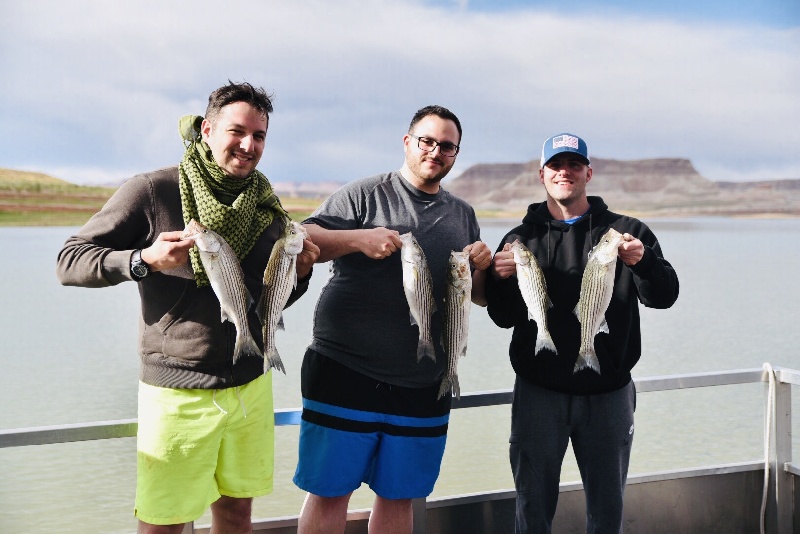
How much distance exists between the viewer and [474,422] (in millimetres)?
15586

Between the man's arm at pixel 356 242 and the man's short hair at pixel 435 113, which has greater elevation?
the man's short hair at pixel 435 113

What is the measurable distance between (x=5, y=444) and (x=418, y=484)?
164cm

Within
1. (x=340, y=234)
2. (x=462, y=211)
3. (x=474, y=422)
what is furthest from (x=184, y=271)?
(x=474, y=422)

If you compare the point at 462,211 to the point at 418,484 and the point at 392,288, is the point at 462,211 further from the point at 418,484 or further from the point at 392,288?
the point at 418,484

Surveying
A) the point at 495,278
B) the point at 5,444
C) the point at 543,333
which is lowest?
the point at 5,444

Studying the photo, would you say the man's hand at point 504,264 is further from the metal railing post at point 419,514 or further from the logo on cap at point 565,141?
the metal railing post at point 419,514

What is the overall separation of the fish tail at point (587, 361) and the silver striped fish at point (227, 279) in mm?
1287

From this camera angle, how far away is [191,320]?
272cm

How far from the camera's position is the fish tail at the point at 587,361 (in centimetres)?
302

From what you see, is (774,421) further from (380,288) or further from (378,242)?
(378,242)

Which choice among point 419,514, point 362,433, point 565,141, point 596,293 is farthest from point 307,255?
point 419,514

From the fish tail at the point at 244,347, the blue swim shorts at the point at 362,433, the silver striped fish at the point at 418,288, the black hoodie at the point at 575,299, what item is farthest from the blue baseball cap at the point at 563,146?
the fish tail at the point at 244,347

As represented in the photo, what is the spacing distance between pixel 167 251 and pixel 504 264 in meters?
1.38

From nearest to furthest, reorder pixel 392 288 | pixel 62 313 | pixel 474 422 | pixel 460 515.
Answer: pixel 392 288, pixel 460 515, pixel 474 422, pixel 62 313
